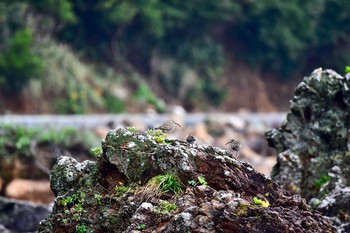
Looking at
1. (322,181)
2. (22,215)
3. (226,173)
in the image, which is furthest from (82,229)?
(22,215)

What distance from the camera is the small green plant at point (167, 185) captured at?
10461 millimetres

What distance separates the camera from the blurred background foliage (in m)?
42.9

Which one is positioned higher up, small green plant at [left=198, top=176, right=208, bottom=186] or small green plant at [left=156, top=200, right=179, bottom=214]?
small green plant at [left=198, top=176, right=208, bottom=186]

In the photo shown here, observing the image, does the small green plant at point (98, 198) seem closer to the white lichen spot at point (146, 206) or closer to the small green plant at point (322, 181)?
the white lichen spot at point (146, 206)

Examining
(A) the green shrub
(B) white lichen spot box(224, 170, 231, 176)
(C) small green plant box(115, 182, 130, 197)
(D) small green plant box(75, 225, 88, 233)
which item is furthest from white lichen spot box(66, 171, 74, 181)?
(A) the green shrub

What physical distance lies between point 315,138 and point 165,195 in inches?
210

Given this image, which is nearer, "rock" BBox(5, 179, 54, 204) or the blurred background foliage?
"rock" BBox(5, 179, 54, 204)

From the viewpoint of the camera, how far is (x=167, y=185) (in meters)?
10.5

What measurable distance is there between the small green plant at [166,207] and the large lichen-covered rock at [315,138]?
4681mm

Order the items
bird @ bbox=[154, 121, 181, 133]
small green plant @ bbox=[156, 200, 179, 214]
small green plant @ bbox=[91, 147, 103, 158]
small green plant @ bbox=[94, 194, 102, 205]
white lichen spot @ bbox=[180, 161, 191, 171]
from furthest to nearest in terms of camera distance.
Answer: bird @ bbox=[154, 121, 181, 133] → small green plant @ bbox=[91, 147, 103, 158] → small green plant @ bbox=[94, 194, 102, 205] → white lichen spot @ bbox=[180, 161, 191, 171] → small green plant @ bbox=[156, 200, 179, 214]

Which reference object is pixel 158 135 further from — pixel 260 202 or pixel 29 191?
pixel 29 191

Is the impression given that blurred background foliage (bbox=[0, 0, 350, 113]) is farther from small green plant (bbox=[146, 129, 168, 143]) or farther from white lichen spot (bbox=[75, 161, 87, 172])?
small green plant (bbox=[146, 129, 168, 143])

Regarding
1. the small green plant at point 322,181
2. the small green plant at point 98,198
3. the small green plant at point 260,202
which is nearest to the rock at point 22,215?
the small green plant at point 322,181

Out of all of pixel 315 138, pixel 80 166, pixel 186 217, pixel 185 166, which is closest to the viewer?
pixel 186 217
